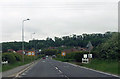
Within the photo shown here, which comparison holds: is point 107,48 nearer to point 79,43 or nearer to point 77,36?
point 79,43

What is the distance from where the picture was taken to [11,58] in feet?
159

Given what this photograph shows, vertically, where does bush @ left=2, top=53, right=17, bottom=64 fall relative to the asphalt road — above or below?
above

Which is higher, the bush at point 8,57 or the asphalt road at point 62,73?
the bush at point 8,57

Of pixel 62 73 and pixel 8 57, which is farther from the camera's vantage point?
pixel 8 57

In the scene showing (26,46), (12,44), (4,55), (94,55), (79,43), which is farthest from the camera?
(79,43)

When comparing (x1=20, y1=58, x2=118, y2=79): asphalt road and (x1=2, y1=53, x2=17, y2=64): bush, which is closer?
(x1=20, y1=58, x2=118, y2=79): asphalt road

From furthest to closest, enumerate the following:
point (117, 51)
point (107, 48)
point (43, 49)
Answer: point (43, 49)
point (107, 48)
point (117, 51)

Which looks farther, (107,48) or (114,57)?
(107,48)

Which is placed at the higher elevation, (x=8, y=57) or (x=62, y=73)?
(x=8, y=57)

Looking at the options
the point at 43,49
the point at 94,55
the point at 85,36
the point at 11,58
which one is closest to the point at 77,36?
the point at 85,36

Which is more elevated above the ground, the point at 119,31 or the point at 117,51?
the point at 119,31

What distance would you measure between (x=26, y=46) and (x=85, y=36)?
148ft

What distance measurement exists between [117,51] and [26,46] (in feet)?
397

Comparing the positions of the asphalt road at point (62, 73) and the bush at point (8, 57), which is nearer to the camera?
the asphalt road at point (62, 73)
